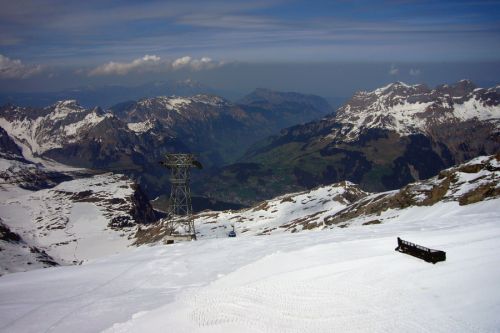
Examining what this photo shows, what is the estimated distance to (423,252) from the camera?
34031 millimetres

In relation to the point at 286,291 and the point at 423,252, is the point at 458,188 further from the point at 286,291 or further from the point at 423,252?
the point at 286,291

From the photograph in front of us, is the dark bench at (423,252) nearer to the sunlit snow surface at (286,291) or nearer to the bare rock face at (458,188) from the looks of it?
the sunlit snow surface at (286,291)

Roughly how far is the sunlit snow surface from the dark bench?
62 cm

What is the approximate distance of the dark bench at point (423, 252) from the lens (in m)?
33.2

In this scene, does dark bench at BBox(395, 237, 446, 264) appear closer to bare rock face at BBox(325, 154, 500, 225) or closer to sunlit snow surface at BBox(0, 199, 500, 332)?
sunlit snow surface at BBox(0, 199, 500, 332)

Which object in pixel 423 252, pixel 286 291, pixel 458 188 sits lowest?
pixel 458 188

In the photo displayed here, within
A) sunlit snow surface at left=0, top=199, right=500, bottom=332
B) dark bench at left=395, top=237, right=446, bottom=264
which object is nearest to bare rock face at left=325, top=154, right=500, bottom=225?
sunlit snow surface at left=0, top=199, right=500, bottom=332

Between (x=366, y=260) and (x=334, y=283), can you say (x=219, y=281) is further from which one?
(x=366, y=260)

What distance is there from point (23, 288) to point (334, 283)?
28.1 meters

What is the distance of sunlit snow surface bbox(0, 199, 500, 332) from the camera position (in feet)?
86.0

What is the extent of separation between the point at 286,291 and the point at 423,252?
38.1 ft

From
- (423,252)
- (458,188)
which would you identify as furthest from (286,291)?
(458,188)

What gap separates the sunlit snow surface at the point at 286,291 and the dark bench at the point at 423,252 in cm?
62

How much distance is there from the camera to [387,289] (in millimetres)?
29594
